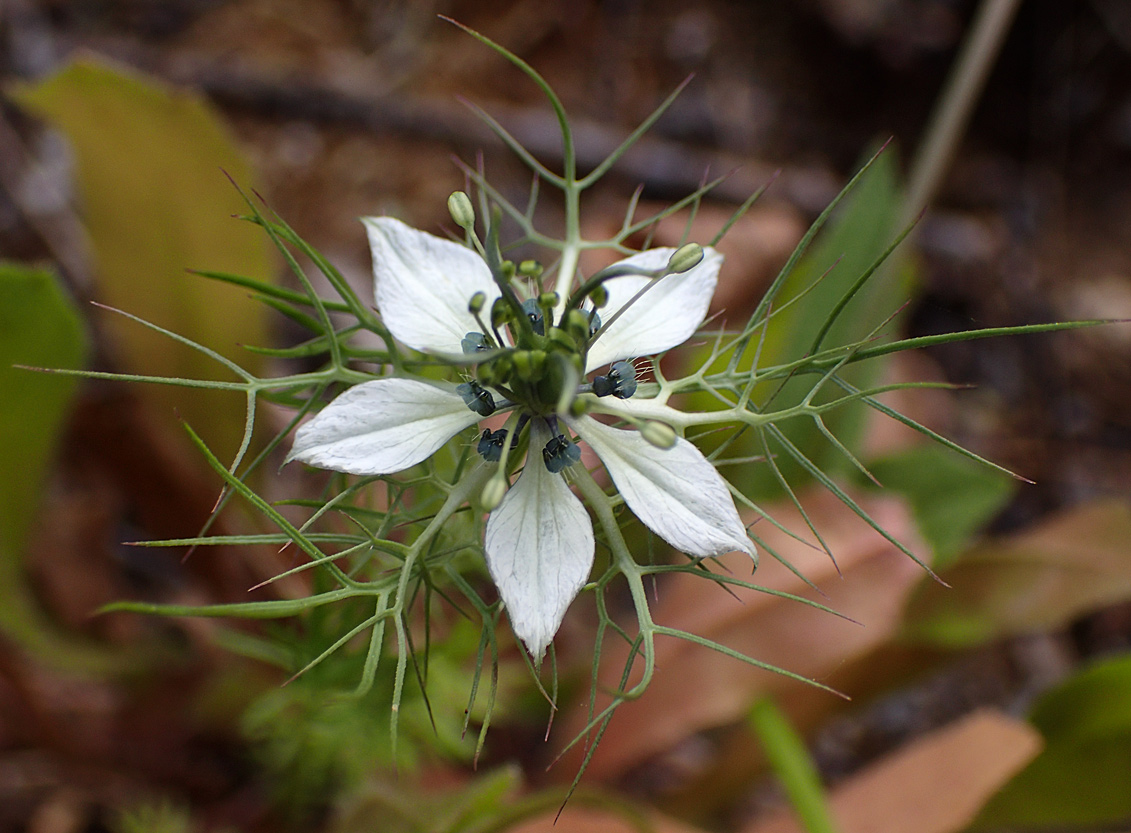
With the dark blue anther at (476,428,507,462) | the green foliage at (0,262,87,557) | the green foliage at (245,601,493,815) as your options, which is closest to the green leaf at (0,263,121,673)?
the green foliage at (0,262,87,557)

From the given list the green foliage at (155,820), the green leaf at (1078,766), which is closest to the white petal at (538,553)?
the green foliage at (155,820)

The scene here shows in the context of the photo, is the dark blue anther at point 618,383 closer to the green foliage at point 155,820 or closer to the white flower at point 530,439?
the white flower at point 530,439

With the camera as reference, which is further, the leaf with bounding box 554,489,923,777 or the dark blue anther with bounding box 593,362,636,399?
the leaf with bounding box 554,489,923,777

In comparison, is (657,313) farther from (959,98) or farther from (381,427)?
(959,98)

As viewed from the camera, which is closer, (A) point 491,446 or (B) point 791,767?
(A) point 491,446

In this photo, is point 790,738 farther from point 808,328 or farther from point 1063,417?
point 1063,417

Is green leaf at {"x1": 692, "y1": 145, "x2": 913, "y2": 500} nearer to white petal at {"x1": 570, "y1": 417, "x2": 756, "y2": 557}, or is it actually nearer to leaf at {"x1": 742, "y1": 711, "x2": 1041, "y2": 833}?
leaf at {"x1": 742, "y1": 711, "x2": 1041, "y2": 833}

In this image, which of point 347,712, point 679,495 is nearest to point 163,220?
point 347,712
